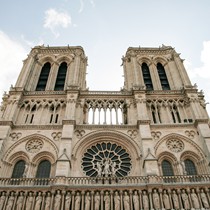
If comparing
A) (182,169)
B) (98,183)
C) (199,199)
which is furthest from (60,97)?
(199,199)

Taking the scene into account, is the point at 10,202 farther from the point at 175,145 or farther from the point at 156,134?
the point at 175,145

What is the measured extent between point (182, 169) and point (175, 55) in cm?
1443

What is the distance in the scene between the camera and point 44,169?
1872 cm

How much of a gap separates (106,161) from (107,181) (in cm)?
232

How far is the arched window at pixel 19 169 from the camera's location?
18355 mm

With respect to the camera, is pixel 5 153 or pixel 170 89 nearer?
pixel 5 153

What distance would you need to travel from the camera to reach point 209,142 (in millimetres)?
18875

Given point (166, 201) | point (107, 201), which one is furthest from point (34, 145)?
point (166, 201)

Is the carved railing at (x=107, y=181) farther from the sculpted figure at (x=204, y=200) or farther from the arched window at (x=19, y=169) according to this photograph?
the arched window at (x=19, y=169)

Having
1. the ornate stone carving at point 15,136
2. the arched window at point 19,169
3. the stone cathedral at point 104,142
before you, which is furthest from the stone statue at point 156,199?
the ornate stone carving at point 15,136

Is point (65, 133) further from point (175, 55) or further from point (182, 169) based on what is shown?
point (175, 55)

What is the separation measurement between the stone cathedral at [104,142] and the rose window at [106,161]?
75mm

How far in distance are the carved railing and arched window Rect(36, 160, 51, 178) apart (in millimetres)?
1116

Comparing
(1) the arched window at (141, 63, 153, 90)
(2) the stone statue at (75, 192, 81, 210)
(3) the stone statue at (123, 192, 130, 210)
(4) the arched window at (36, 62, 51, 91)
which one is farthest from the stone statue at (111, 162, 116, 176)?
(4) the arched window at (36, 62, 51, 91)
